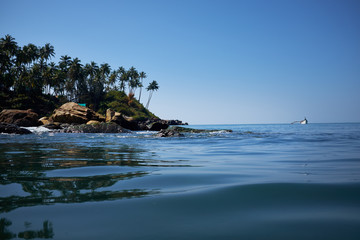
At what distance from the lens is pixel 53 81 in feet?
186

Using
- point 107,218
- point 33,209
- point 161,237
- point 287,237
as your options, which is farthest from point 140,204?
point 287,237

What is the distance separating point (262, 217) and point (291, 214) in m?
0.20

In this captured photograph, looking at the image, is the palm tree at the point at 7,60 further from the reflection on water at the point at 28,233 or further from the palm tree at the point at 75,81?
the reflection on water at the point at 28,233

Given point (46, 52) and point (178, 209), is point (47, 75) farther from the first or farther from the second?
point (178, 209)

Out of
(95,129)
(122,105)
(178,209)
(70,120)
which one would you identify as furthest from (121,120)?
(122,105)

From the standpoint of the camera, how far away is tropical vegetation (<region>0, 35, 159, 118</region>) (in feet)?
158

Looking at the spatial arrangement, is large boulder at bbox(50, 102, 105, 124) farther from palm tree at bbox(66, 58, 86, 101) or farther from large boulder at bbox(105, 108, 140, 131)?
palm tree at bbox(66, 58, 86, 101)

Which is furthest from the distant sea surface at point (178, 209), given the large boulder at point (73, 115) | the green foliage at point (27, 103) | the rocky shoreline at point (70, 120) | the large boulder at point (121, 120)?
the green foliage at point (27, 103)

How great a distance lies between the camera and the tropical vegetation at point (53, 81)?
48281 millimetres

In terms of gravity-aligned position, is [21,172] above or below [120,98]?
below

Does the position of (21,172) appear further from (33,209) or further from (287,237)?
(287,237)

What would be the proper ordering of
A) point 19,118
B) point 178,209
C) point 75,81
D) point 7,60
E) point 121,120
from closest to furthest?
point 178,209
point 19,118
point 121,120
point 7,60
point 75,81

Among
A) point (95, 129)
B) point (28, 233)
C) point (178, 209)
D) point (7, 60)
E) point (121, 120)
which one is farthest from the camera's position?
point (7, 60)

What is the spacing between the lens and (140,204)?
1.67m
